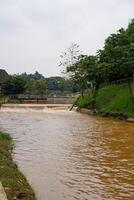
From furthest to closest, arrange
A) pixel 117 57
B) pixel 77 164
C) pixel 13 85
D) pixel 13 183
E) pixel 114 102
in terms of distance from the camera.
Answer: pixel 13 85 < pixel 114 102 < pixel 117 57 < pixel 77 164 < pixel 13 183

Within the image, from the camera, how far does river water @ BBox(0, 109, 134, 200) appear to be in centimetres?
1303

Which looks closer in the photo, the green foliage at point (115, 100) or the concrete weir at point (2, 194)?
the concrete weir at point (2, 194)

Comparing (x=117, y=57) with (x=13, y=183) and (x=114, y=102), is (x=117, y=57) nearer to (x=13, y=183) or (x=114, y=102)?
(x=114, y=102)

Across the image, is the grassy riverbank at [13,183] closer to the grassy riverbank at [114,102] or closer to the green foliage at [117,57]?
the grassy riverbank at [114,102]

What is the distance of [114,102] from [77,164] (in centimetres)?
3331

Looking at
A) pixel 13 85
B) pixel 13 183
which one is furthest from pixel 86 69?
pixel 13 183

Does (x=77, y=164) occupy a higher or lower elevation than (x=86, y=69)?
lower

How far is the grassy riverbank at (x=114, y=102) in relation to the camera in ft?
148

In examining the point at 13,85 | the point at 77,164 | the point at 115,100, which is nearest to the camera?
the point at 77,164

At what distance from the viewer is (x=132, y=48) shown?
46219 millimetres

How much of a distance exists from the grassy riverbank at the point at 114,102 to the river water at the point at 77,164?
54.3 ft

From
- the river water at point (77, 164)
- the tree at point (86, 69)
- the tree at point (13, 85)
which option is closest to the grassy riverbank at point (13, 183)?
the river water at point (77, 164)

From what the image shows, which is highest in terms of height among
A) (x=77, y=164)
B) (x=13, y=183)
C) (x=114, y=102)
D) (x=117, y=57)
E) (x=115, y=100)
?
(x=117, y=57)

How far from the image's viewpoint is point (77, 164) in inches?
690
